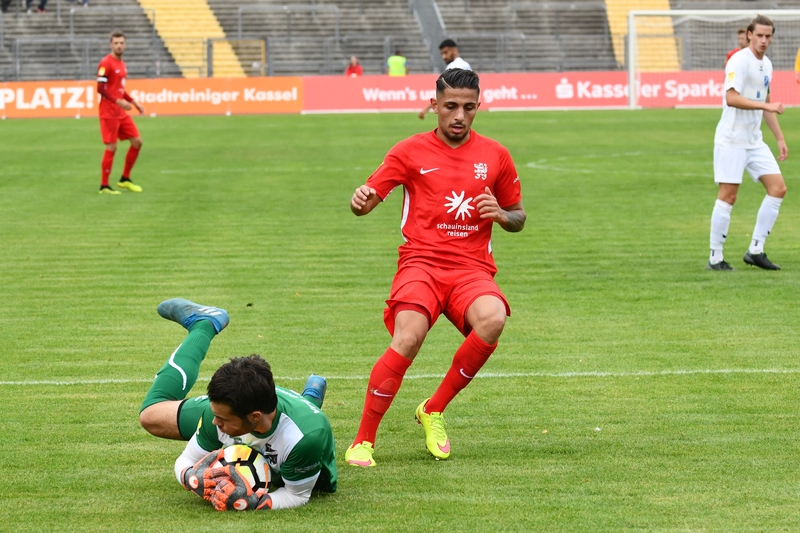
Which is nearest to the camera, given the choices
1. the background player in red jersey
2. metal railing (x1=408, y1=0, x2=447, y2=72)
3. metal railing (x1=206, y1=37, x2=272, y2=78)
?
the background player in red jersey

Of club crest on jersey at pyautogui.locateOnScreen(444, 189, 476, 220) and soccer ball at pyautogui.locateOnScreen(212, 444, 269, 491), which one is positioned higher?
club crest on jersey at pyautogui.locateOnScreen(444, 189, 476, 220)

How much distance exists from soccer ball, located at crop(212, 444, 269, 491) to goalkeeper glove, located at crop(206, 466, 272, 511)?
0.02 meters

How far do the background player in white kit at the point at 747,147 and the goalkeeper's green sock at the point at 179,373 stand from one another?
22.4 ft

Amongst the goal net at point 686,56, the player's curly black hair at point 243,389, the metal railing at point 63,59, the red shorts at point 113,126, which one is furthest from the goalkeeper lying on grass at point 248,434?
the metal railing at point 63,59

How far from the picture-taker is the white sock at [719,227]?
11312 millimetres

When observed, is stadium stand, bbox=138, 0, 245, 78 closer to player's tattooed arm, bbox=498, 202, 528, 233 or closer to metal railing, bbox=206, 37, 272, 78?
metal railing, bbox=206, 37, 272, 78

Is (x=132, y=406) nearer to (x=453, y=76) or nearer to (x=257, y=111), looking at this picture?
(x=453, y=76)

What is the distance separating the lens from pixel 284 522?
4832mm

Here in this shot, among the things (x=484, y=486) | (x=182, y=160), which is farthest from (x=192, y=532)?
(x=182, y=160)

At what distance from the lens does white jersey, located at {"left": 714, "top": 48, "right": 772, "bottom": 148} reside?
36.2 ft

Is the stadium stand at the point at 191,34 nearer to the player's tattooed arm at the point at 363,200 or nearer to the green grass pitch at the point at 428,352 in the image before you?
the green grass pitch at the point at 428,352

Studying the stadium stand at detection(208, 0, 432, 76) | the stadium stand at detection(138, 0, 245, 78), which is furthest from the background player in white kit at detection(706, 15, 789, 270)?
Result: the stadium stand at detection(138, 0, 245, 78)

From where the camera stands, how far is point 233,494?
4.99m

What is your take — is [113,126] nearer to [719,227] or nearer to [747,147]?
[719,227]
